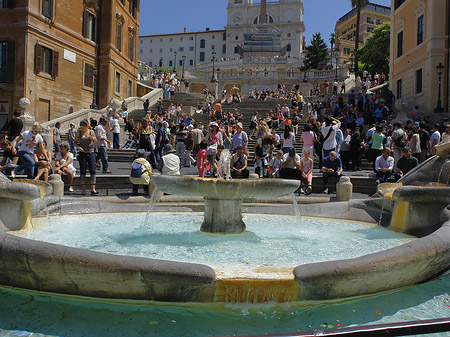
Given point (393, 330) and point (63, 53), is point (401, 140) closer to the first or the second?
point (393, 330)

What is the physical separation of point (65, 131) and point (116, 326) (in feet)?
71.2

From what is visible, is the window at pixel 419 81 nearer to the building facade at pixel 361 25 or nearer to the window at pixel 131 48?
the window at pixel 131 48

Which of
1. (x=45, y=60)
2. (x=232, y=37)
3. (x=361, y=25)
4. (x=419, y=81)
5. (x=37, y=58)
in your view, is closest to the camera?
(x=37, y=58)

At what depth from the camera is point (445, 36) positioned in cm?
2494

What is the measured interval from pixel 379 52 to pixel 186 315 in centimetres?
6337

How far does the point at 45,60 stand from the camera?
1044 inches

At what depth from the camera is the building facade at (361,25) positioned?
330 ft

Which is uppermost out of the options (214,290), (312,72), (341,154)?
(312,72)

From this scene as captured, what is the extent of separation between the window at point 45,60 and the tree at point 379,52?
46.1 metres

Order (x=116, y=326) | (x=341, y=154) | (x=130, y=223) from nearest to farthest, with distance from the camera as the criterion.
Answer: (x=116, y=326)
(x=130, y=223)
(x=341, y=154)

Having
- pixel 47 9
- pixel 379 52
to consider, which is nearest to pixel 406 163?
pixel 47 9

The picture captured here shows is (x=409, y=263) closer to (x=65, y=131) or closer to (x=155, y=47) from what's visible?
(x=65, y=131)

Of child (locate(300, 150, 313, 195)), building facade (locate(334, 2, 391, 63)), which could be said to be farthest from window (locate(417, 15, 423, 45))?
building facade (locate(334, 2, 391, 63))

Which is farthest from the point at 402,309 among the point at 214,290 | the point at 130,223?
the point at 130,223
